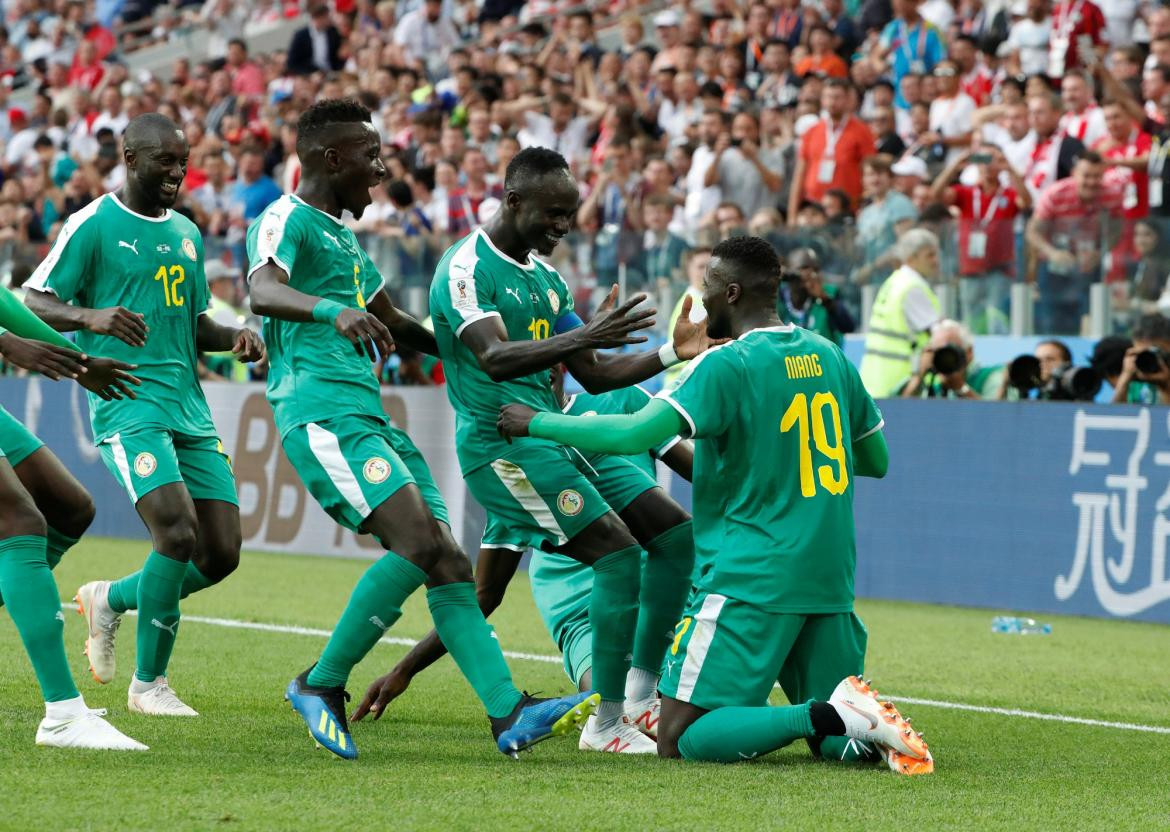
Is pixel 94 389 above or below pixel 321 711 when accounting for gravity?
above

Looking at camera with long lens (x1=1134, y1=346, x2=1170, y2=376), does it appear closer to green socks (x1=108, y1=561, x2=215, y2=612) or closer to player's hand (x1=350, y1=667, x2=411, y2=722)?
player's hand (x1=350, y1=667, x2=411, y2=722)

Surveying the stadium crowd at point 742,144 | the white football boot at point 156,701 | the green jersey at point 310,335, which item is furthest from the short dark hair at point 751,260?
the stadium crowd at point 742,144

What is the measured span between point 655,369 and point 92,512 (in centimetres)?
212

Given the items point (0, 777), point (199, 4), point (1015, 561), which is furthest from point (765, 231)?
point (199, 4)

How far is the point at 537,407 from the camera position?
6711 millimetres

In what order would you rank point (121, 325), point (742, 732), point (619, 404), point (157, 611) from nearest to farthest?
point (742, 732)
point (121, 325)
point (157, 611)
point (619, 404)

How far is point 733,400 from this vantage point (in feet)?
20.0

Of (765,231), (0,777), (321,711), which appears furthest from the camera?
(765,231)

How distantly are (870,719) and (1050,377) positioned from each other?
636cm

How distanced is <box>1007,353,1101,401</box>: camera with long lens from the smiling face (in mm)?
6267

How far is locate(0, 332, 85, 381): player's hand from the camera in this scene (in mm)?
5703

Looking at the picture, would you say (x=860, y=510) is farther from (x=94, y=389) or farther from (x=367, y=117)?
(x=94, y=389)

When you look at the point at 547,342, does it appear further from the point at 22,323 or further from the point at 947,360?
the point at 947,360


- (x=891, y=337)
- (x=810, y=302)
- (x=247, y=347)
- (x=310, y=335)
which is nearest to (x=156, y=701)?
(x=247, y=347)
